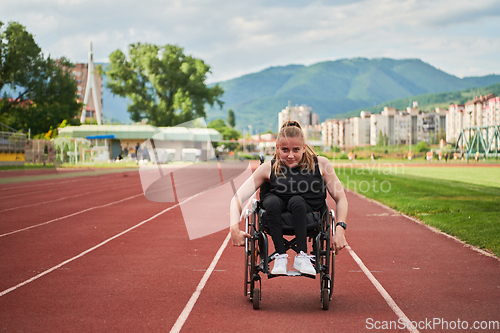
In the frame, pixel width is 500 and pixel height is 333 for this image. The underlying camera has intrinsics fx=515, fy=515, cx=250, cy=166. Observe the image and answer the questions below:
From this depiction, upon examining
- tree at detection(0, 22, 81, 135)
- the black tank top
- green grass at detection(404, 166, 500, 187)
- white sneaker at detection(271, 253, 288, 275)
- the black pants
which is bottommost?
green grass at detection(404, 166, 500, 187)

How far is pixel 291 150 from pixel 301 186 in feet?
1.08

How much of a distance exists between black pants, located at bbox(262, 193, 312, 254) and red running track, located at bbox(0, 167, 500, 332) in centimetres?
64

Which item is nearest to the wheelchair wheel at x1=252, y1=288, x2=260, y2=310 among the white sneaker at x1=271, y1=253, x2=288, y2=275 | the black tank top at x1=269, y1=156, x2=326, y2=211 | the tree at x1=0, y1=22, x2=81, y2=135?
the white sneaker at x1=271, y1=253, x2=288, y2=275

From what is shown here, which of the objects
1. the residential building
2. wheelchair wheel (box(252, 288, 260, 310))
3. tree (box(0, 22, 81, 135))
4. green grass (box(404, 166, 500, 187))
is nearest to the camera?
wheelchair wheel (box(252, 288, 260, 310))

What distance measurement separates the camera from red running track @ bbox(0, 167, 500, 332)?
169 inches

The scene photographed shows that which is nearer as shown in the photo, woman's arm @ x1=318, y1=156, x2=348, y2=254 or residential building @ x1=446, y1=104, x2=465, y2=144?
woman's arm @ x1=318, y1=156, x2=348, y2=254

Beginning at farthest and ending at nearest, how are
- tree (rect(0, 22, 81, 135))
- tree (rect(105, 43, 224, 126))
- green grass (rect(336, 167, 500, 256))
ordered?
1. tree (rect(105, 43, 224, 126))
2. tree (rect(0, 22, 81, 135))
3. green grass (rect(336, 167, 500, 256))

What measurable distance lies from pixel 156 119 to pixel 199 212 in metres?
52.2

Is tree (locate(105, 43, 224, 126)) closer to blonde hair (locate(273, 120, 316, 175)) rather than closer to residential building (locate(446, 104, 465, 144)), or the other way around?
blonde hair (locate(273, 120, 316, 175))

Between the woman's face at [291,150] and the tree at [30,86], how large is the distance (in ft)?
166

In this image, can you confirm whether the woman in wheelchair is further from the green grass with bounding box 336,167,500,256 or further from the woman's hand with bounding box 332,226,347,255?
the green grass with bounding box 336,167,500,256

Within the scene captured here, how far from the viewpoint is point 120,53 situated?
64.4 meters

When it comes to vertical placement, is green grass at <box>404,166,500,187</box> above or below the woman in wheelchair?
below

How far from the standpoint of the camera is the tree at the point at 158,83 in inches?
2490
